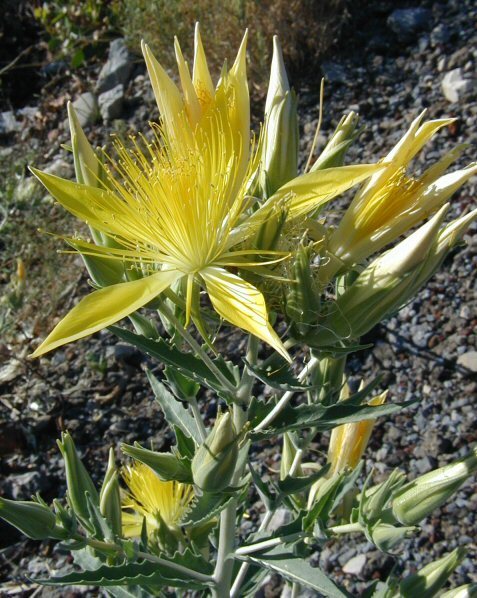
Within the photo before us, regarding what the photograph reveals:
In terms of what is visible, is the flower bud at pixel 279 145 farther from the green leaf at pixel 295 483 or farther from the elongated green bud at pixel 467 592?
the elongated green bud at pixel 467 592

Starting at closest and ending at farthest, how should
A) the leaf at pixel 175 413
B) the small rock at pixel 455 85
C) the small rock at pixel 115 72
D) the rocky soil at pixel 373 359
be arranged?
the leaf at pixel 175 413
the rocky soil at pixel 373 359
the small rock at pixel 455 85
the small rock at pixel 115 72

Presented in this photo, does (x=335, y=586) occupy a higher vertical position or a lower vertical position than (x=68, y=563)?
higher

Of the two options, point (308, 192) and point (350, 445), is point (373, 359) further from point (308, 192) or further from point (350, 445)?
point (308, 192)

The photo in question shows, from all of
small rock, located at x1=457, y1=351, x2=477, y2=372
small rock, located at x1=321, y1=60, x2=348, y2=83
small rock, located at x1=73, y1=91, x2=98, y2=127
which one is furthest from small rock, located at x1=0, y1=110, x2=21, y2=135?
small rock, located at x1=457, y1=351, x2=477, y2=372

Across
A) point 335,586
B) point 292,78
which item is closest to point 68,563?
point 335,586

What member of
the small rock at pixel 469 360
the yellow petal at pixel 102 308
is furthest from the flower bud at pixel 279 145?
the small rock at pixel 469 360

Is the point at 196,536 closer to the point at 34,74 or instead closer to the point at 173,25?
the point at 173,25
